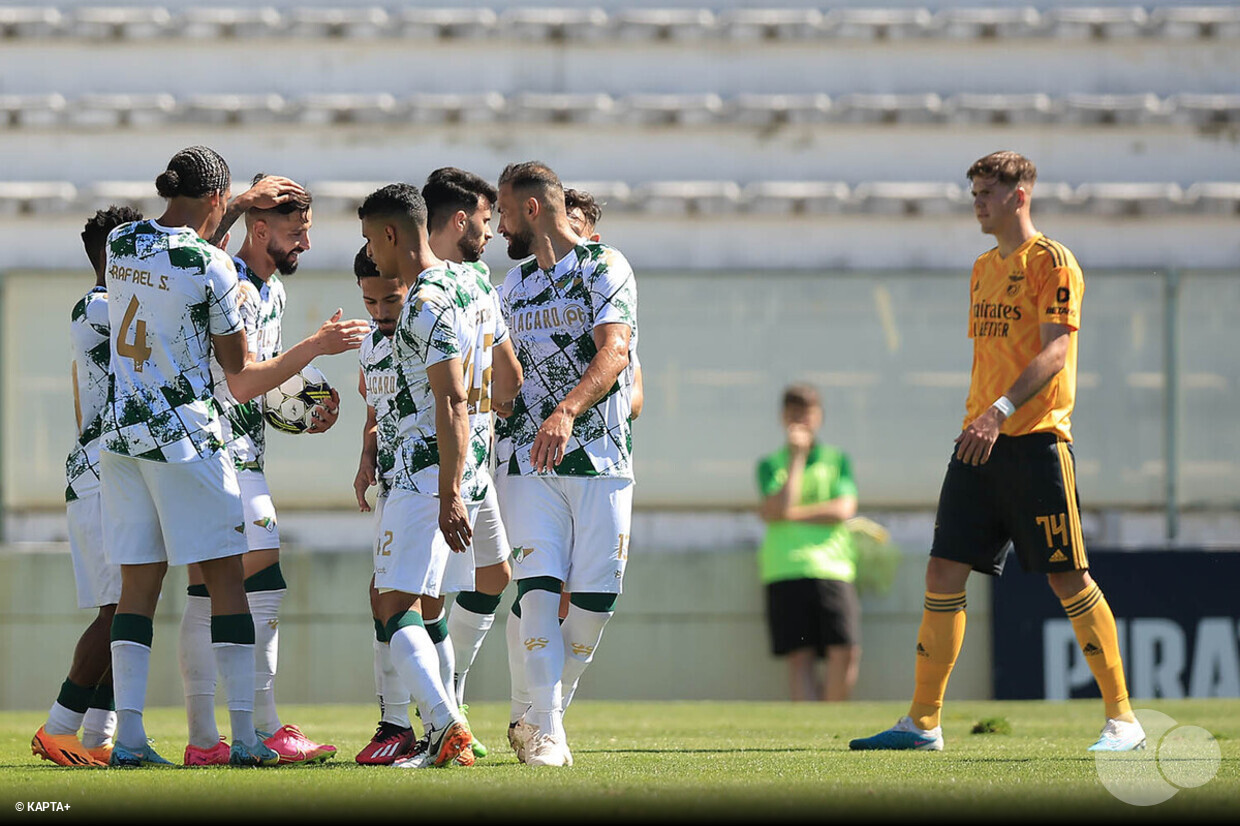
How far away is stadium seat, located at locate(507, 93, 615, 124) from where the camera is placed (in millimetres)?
17500

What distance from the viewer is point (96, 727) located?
7336mm

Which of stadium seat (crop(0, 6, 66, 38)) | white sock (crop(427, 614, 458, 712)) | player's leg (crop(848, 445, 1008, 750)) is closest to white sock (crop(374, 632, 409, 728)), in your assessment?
white sock (crop(427, 614, 458, 712))

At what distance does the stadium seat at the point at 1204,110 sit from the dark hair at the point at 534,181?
11899 millimetres

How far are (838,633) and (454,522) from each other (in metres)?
6.68

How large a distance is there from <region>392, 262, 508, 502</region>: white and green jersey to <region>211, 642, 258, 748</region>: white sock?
2.67 feet

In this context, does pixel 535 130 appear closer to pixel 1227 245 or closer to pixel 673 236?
pixel 673 236

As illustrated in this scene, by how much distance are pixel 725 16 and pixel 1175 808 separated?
14287mm

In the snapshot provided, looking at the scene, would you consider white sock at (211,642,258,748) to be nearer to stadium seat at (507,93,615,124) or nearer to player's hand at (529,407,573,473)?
player's hand at (529,407,573,473)

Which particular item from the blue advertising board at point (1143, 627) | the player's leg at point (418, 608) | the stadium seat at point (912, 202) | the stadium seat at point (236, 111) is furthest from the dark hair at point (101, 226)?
the stadium seat at point (236, 111)

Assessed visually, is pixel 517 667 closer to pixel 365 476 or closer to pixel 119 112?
pixel 365 476

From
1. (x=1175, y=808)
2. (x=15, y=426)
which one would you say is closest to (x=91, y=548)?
(x=1175, y=808)

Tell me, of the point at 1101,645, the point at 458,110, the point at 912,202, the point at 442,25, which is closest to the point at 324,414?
the point at 1101,645

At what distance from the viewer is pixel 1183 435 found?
14453 millimetres

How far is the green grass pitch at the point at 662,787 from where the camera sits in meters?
5.07
